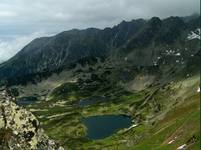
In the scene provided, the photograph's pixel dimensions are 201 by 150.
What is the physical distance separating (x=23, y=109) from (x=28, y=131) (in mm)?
1515

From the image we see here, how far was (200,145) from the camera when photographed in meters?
63.7

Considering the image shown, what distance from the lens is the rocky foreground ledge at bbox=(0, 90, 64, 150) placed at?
89.1 ft

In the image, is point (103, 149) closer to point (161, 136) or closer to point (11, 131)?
point (161, 136)

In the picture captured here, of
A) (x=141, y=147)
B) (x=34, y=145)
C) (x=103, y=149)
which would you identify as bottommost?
(x=103, y=149)

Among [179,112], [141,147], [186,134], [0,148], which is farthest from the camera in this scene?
[179,112]

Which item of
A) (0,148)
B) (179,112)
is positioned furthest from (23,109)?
(179,112)

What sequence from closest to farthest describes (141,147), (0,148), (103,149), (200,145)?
1. (0,148)
2. (200,145)
3. (141,147)
4. (103,149)

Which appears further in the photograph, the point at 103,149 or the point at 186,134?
the point at 103,149

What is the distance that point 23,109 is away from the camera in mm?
28328

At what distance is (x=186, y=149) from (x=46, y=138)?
4174cm

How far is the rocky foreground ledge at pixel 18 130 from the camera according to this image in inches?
1069

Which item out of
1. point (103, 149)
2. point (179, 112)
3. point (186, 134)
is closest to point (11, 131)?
point (186, 134)

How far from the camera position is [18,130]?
2758 centimetres

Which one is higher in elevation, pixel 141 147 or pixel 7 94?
pixel 7 94
